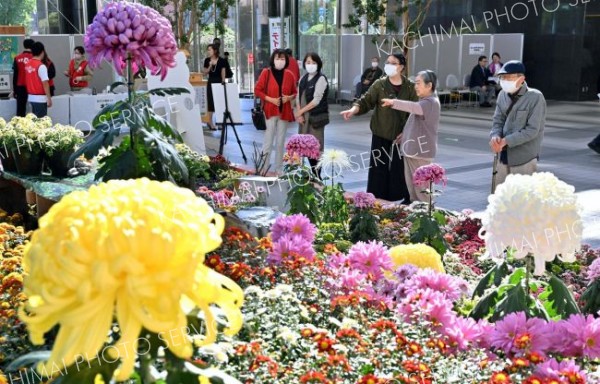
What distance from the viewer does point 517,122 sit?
619 cm

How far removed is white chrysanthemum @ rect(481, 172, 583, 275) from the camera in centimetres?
269

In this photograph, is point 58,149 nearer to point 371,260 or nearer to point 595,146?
point 371,260

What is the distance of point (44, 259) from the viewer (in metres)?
1.29

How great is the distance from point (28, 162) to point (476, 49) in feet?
55.2

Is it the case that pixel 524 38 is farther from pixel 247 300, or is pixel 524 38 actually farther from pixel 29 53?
pixel 247 300

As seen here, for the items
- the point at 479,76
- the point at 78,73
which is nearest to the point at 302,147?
the point at 78,73

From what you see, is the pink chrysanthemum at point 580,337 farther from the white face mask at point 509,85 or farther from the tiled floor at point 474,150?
the tiled floor at point 474,150

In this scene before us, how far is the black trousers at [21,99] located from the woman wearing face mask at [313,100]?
17.9ft

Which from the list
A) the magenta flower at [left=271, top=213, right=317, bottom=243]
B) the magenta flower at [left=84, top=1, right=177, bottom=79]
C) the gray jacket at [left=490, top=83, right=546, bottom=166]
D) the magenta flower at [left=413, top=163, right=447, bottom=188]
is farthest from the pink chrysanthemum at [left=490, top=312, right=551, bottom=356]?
the gray jacket at [left=490, top=83, right=546, bottom=166]

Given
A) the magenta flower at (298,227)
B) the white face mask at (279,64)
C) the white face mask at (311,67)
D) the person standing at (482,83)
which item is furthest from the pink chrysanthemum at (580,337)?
the person standing at (482,83)

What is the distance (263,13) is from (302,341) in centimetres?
1686

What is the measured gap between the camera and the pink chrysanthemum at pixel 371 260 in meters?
3.41

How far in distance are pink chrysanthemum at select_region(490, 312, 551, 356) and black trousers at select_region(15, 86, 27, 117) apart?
10982 mm

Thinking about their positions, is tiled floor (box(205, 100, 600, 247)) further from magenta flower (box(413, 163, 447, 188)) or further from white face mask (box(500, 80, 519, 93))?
magenta flower (box(413, 163, 447, 188))
